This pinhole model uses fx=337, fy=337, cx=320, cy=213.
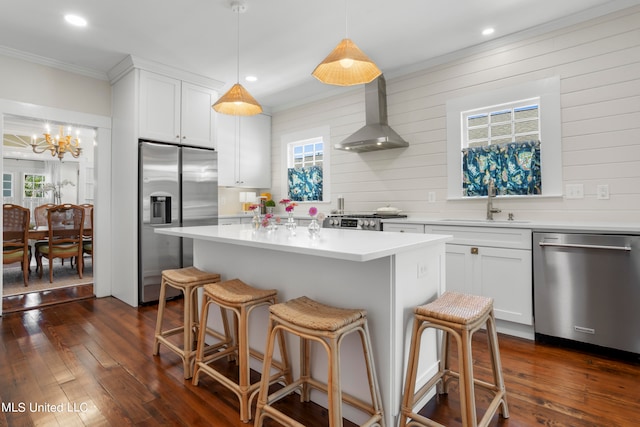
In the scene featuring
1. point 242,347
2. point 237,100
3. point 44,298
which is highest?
point 237,100

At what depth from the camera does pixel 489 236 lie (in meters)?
2.91

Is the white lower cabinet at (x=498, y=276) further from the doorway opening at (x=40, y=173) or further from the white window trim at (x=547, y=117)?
the doorway opening at (x=40, y=173)

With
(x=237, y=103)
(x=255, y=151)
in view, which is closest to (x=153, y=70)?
(x=237, y=103)

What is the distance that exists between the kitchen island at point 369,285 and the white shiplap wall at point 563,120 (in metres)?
1.86

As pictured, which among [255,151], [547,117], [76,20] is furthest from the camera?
[255,151]

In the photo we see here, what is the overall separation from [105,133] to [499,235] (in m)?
4.45

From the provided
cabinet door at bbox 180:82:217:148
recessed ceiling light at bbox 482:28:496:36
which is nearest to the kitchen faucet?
recessed ceiling light at bbox 482:28:496:36

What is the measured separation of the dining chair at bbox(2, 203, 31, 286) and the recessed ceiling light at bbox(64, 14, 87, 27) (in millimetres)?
2662

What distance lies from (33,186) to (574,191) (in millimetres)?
10165

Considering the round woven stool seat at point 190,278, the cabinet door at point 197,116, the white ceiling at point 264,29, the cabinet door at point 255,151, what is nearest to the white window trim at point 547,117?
the white ceiling at point 264,29

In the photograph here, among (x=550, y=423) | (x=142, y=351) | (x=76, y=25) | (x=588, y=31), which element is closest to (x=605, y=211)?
(x=588, y=31)

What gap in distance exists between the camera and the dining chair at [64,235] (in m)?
4.66

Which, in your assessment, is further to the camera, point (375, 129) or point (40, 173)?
point (40, 173)

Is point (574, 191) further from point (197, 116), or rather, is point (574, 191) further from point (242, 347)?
point (197, 116)
